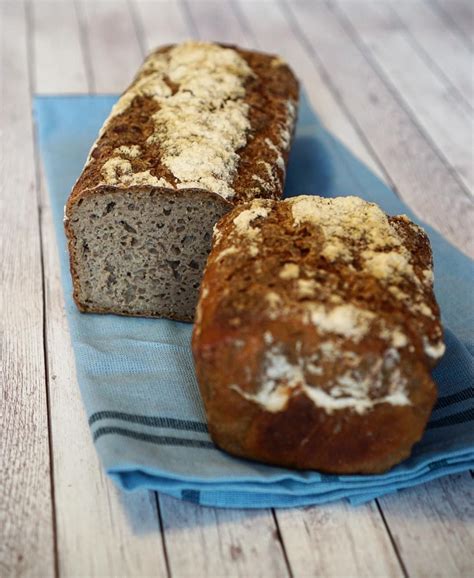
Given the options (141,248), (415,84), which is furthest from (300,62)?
(141,248)

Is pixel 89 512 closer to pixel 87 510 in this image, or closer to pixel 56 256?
pixel 87 510

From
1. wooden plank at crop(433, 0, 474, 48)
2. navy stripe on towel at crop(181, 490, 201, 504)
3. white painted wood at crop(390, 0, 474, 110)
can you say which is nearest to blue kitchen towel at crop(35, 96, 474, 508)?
navy stripe on towel at crop(181, 490, 201, 504)

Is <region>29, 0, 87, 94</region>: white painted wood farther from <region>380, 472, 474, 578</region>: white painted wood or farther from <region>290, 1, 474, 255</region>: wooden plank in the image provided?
<region>380, 472, 474, 578</region>: white painted wood

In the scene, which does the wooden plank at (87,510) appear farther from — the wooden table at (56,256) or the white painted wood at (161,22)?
the white painted wood at (161,22)

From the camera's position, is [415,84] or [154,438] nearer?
[154,438]

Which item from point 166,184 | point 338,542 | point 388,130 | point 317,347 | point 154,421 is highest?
point 317,347

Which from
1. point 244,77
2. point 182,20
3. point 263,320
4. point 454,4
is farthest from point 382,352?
point 454,4

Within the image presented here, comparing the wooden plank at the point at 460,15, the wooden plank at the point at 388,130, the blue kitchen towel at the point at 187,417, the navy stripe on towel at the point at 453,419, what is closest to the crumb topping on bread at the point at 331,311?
the blue kitchen towel at the point at 187,417
